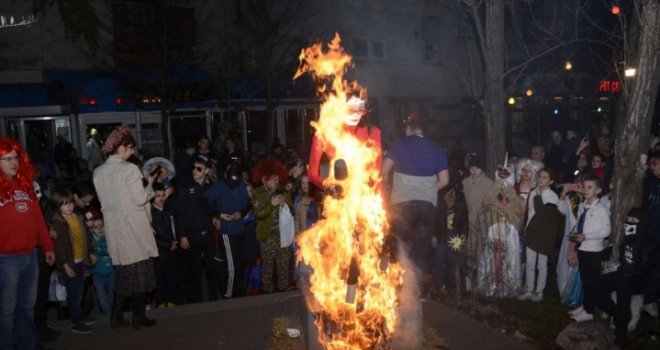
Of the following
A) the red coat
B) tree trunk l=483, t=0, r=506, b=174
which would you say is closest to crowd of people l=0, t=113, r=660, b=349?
the red coat

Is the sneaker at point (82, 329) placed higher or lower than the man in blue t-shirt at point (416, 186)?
lower

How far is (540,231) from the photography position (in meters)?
7.29

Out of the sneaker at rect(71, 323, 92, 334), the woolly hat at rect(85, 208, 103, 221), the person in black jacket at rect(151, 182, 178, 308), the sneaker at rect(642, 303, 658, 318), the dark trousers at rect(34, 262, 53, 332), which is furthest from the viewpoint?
the person in black jacket at rect(151, 182, 178, 308)

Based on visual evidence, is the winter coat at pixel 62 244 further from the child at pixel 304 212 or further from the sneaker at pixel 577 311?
the sneaker at pixel 577 311

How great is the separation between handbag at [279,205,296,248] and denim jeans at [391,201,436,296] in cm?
187

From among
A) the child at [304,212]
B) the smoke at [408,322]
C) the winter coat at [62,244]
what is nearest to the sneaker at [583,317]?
the smoke at [408,322]

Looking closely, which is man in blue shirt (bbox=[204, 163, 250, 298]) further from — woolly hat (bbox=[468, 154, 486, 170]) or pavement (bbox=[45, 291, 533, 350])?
woolly hat (bbox=[468, 154, 486, 170])

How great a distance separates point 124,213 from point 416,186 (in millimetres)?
3113

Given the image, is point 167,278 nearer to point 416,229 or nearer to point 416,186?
point 416,229

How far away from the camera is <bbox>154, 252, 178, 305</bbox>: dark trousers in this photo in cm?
714

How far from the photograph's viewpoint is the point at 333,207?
199 inches

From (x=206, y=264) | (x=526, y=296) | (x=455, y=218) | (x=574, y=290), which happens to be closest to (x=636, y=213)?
(x=574, y=290)

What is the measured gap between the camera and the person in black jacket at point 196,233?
283 inches

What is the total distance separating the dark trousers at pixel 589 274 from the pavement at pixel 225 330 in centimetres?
139
